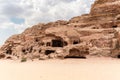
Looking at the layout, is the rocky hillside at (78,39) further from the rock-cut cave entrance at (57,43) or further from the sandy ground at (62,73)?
the sandy ground at (62,73)

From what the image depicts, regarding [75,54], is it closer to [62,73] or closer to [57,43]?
[57,43]

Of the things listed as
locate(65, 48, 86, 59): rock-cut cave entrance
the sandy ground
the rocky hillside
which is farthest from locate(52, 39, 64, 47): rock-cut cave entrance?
the sandy ground

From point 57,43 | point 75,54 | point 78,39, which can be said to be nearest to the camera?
point 75,54

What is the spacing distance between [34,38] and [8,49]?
630 centimetres

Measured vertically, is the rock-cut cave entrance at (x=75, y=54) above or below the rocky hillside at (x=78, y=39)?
below

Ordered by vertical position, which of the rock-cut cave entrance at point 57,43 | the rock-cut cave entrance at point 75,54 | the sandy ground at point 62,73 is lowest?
the sandy ground at point 62,73

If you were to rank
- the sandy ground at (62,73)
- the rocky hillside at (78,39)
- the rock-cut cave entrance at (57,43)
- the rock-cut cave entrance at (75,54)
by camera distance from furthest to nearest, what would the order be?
the rock-cut cave entrance at (57,43) < the rocky hillside at (78,39) < the rock-cut cave entrance at (75,54) < the sandy ground at (62,73)

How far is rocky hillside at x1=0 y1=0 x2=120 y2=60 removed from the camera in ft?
95.6

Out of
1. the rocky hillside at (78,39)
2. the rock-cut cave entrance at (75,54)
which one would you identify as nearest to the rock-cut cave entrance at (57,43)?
the rocky hillside at (78,39)

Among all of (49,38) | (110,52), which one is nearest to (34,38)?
(49,38)

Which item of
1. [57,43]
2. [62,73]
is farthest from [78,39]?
[62,73]

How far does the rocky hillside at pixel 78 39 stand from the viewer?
29.1 metres

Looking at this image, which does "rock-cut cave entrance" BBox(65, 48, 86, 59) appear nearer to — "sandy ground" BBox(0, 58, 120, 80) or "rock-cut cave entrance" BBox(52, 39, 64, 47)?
"rock-cut cave entrance" BBox(52, 39, 64, 47)

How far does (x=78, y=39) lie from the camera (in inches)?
1325
